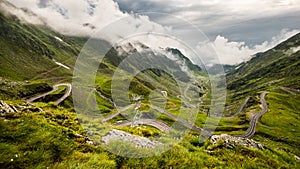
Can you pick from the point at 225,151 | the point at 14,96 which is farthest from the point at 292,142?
the point at 14,96

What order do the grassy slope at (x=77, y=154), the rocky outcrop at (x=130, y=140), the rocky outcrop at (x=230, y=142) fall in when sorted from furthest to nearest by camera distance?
the rocky outcrop at (x=230, y=142) → the rocky outcrop at (x=130, y=140) → the grassy slope at (x=77, y=154)

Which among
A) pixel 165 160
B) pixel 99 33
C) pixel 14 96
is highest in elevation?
pixel 99 33

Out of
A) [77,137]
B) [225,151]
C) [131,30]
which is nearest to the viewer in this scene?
[77,137]

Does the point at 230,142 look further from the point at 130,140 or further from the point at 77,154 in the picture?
the point at 77,154

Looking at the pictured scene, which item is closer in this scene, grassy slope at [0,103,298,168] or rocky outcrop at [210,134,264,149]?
grassy slope at [0,103,298,168]

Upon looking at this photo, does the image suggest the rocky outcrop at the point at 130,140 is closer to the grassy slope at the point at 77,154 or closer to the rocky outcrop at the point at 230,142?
the grassy slope at the point at 77,154

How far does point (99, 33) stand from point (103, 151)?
7.15m

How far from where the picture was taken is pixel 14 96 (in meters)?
152

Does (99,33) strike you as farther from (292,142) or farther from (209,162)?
(292,142)

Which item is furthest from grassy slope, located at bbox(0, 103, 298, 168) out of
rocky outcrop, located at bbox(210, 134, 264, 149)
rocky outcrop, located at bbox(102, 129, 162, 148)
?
rocky outcrop, located at bbox(102, 129, 162, 148)

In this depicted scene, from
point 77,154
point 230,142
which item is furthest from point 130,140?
point 230,142

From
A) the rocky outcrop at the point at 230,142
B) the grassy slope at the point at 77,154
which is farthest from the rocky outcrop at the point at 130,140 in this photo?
the rocky outcrop at the point at 230,142

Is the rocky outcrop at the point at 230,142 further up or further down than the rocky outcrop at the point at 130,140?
further up

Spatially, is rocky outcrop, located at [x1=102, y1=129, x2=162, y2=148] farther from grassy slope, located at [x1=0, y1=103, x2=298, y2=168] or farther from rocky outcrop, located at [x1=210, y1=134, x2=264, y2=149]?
rocky outcrop, located at [x1=210, y1=134, x2=264, y2=149]
